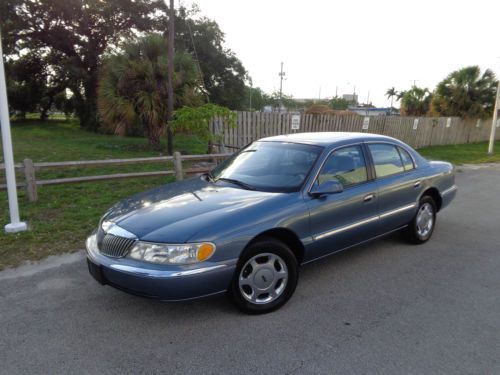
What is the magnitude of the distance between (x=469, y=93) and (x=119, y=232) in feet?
75.4

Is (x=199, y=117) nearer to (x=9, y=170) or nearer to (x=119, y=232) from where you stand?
(x=9, y=170)

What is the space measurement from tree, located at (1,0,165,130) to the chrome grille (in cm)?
2274

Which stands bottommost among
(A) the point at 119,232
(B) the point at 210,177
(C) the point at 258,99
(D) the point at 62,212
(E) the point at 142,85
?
(D) the point at 62,212

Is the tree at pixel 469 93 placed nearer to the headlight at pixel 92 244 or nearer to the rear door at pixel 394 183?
the rear door at pixel 394 183

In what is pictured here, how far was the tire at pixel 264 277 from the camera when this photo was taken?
3146 millimetres

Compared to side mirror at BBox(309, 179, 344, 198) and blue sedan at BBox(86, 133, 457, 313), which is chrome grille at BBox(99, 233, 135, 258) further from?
side mirror at BBox(309, 179, 344, 198)

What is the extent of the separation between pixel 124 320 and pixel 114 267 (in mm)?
539

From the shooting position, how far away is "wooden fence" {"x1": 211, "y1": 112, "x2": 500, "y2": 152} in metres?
11.5

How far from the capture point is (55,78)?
2997cm

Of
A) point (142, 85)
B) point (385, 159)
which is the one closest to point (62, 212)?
point (385, 159)

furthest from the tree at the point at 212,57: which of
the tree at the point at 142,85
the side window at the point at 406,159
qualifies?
the side window at the point at 406,159

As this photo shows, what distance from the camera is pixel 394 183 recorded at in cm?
448

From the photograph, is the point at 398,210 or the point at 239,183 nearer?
the point at 239,183

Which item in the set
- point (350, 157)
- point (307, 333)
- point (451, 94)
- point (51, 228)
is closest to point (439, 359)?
point (307, 333)
